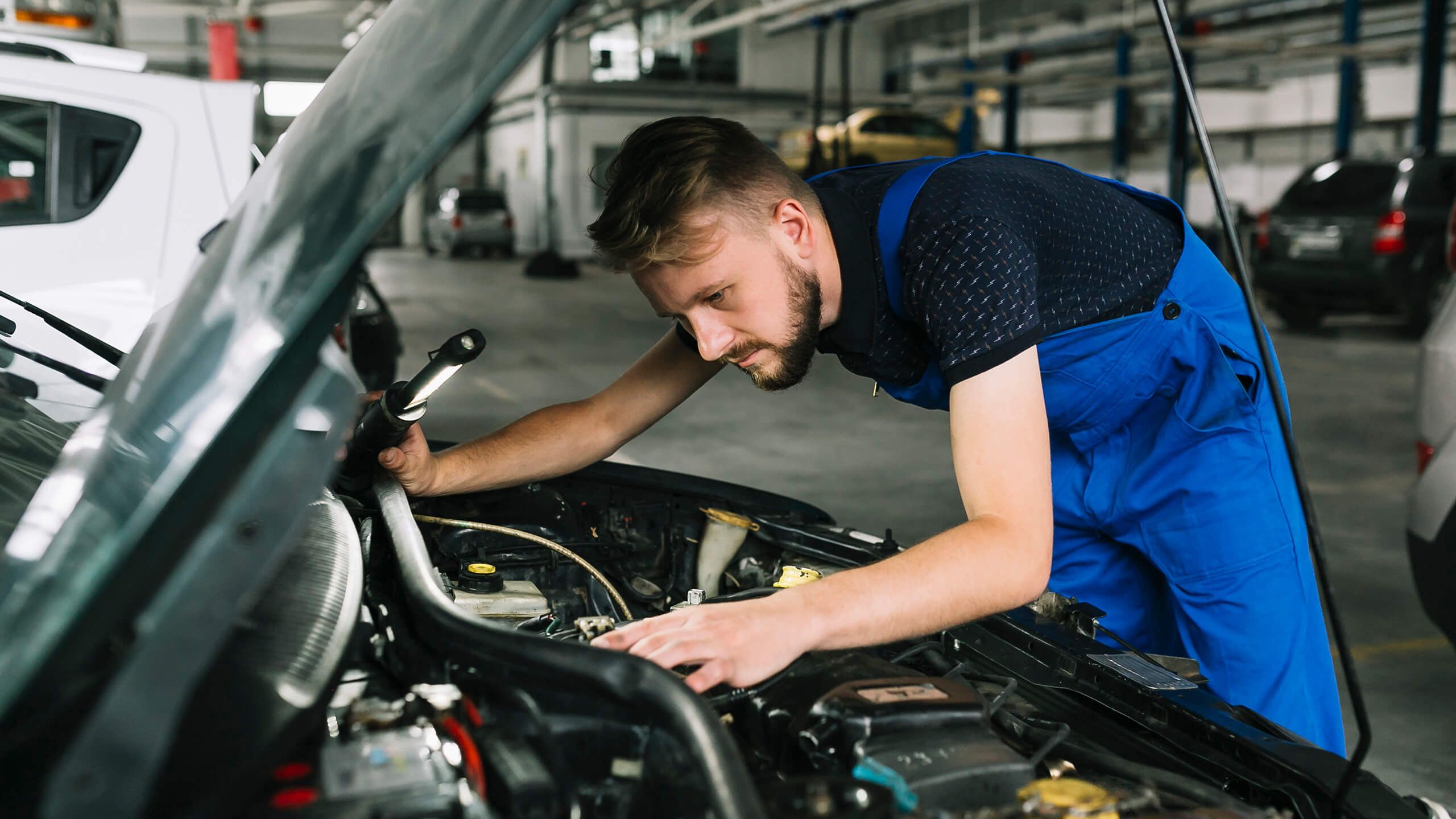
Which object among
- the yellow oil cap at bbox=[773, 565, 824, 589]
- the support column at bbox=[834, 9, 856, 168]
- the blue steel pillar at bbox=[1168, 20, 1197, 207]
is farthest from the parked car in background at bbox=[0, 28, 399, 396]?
the support column at bbox=[834, 9, 856, 168]

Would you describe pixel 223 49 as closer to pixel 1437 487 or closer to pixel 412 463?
pixel 412 463

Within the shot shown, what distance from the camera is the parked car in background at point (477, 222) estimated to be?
1892 cm

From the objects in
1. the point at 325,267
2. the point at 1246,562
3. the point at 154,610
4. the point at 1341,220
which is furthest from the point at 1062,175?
the point at 1341,220

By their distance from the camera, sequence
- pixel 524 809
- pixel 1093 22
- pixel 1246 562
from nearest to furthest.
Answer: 1. pixel 524 809
2. pixel 1246 562
3. pixel 1093 22

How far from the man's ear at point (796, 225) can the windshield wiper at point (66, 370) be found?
3.12 ft

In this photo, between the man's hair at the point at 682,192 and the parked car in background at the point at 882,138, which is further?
the parked car in background at the point at 882,138

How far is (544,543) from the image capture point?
169cm

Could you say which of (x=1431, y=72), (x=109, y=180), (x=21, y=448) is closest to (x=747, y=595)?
(x=21, y=448)

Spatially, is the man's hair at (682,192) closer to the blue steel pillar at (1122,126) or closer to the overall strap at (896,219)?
the overall strap at (896,219)

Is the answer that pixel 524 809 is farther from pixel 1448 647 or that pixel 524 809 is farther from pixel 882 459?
pixel 882 459

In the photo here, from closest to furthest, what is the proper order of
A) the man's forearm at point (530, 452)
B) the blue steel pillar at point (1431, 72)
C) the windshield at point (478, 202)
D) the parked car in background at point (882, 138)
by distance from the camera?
the man's forearm at point (530, 452), the blue steel pillar at point (1431, 72), the parked car in background at point (882, 138), the windshield at point (478, 202)

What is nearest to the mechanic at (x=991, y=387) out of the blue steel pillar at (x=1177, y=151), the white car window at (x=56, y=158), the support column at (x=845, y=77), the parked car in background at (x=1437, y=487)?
the parked car in background at (x=1437, y=487)

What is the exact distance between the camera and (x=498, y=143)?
24.2 m

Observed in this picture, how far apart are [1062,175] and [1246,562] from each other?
0.62 meters
